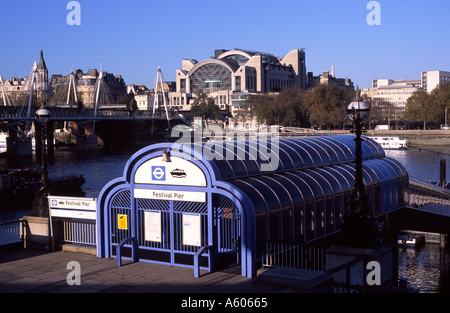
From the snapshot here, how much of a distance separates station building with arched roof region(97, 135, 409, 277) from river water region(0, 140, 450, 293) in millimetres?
9733

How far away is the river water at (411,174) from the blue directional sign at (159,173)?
13011 millimetres

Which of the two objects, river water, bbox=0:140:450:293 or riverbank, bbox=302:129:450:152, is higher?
riverbank, bbox=302:129:450:152

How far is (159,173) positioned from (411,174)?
52294 millimetres

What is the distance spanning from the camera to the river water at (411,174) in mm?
24375

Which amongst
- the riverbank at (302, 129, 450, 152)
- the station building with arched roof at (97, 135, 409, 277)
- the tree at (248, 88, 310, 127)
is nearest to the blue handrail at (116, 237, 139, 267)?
the station building with arched roof at (97, 135, 409, 277)

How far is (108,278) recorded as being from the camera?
12.5 m

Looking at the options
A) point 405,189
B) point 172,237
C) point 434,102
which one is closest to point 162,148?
point 172,237

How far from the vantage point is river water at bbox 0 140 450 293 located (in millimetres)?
24375

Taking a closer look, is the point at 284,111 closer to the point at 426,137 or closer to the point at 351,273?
the point at 426,137

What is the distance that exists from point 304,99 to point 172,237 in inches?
4980

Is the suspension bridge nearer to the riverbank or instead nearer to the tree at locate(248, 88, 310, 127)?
the tree at locate(248, 88, 310, 127)

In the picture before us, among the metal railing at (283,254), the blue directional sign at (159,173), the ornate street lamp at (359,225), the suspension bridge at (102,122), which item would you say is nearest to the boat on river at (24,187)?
the blue directional sign at (159,173)

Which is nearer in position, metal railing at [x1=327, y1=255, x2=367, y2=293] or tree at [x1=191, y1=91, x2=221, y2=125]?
metal railing at [x1=327, y1=255, x2=367, y2=293]
